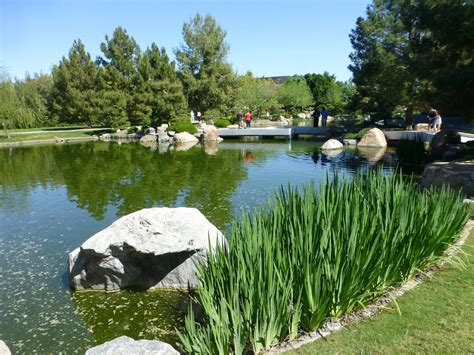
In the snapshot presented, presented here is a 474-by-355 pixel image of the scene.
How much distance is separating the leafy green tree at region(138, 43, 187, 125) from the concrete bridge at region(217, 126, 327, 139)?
6222mm

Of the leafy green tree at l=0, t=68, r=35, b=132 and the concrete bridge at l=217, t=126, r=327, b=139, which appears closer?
the leafy green tree at l=0, t=68, r=35, b=132

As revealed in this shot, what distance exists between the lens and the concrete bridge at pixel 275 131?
31.8m

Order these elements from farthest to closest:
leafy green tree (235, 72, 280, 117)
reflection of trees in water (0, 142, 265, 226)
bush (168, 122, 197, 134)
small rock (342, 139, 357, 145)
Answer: leafy green tree (235, 72, 280, 117) → bush (168, 122, 197, 134) → small rock (342, 139, 357, 145) → reflection of trees in water (0, 142, 265, 226)

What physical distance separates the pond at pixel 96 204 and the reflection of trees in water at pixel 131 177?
4 centimetres

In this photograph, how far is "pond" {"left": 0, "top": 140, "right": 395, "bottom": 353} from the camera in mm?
5141

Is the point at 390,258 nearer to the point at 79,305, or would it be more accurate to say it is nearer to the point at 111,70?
the point at 79,305

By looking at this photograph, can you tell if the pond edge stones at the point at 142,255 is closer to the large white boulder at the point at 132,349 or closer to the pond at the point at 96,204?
the pond at the point at 96,204

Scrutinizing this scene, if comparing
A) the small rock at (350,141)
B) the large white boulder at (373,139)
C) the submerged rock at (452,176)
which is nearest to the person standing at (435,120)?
the large white boulder at (373,139)

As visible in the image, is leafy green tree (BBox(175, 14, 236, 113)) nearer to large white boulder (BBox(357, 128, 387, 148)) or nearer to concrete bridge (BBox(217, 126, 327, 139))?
concrete bridge (BBox(217, 126, 327, 139))

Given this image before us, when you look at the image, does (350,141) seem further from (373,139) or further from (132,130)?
(132,130)

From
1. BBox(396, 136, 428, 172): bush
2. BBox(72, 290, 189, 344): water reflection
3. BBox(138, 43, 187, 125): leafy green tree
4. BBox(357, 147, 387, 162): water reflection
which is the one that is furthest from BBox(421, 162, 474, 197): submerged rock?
BBox(138, 43, 187, 125): leafy green tree

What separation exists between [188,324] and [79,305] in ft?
9.31

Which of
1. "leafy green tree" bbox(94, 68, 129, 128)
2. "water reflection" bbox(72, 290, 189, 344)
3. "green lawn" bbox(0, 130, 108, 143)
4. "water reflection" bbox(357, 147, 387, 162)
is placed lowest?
"water reflection" bbox(357, 147, 387, 162)

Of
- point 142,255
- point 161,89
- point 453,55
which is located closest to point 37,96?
point 161,89
